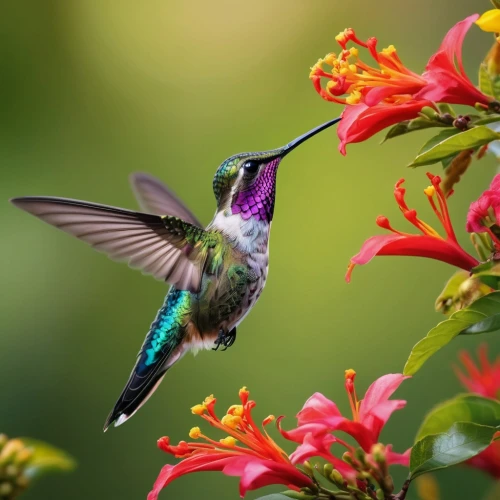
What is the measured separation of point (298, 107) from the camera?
215 inches

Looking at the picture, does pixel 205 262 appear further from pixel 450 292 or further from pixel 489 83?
pixel 489 83

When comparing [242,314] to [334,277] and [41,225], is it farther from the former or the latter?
[41,225]

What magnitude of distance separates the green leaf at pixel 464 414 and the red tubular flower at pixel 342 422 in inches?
3.7

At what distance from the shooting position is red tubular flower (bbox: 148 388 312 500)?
63.1 inches

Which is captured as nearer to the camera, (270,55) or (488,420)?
(488,420)

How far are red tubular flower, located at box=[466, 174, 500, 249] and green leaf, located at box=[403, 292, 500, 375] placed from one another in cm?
13

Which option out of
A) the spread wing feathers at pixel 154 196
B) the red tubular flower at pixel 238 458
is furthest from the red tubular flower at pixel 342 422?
the spread wing feathers at pixel 154 196

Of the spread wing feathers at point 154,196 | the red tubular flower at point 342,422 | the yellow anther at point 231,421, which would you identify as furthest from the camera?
the spread wing feathers at point 154,196

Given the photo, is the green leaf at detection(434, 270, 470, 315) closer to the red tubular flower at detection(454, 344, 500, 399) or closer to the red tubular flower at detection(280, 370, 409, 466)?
the red tubular flower at detection(280, 370, 409, 466)

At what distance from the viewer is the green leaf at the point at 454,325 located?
5.01 ft

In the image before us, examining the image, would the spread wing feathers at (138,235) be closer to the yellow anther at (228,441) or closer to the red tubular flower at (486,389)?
the yellow anther at (228,441)

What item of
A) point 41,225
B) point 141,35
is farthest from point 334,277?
point 141,35

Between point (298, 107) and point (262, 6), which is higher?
point (262, 6)

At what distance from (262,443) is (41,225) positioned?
13.4 feet
